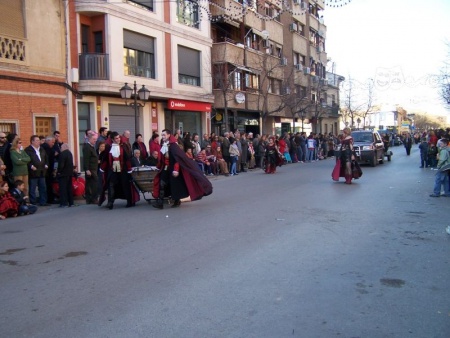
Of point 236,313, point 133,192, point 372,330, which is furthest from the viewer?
point 133,192

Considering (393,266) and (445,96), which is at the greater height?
(445,96)

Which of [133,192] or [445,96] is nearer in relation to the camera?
[133,192]

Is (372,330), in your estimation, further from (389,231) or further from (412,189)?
(412,189)

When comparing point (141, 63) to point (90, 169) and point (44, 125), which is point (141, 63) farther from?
point (90, 169)

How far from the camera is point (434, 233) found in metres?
7.63

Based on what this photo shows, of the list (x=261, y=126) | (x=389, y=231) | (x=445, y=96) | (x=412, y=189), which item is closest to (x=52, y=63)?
(x=412, y=189)

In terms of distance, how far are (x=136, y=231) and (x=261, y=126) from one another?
3027cm

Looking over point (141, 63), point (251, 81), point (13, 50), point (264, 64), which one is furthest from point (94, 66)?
point (264, 64)

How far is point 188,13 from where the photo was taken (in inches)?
1053

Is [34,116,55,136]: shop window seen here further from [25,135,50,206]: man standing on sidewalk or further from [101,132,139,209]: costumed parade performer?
[101,132,139,209]: costumed parade performer

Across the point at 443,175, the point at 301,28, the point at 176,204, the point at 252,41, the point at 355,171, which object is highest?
the point at 301,28

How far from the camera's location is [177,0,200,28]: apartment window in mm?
25859

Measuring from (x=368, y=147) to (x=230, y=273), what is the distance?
60.4ft

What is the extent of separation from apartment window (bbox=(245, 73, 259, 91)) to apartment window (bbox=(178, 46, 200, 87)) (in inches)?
229
